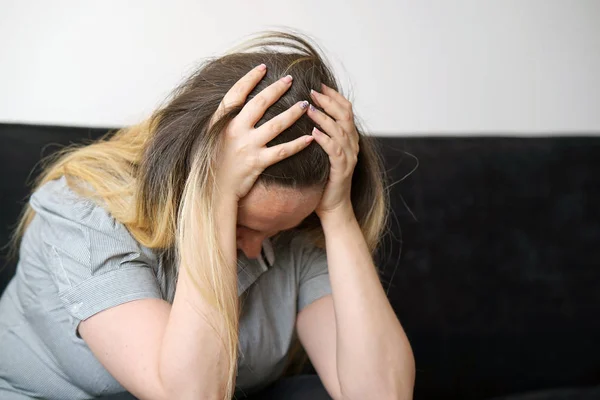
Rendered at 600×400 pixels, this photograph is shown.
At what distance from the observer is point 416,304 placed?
1642mm

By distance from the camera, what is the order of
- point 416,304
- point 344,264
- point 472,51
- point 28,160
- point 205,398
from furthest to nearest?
point 472,51
point 416,304
point 28,160
point 344,264
point 205,398

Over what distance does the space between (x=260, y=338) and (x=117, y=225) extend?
11.5 inches

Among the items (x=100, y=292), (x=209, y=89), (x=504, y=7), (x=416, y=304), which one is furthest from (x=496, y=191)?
(x=100, y=292)

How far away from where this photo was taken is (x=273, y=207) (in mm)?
995

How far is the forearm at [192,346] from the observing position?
3.19 ft

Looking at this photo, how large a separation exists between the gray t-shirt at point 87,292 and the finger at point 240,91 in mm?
241

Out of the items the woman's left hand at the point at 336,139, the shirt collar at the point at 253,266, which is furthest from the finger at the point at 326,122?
the shirt collar at the point at 253,266

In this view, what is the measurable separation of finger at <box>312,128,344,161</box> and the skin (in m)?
0.05

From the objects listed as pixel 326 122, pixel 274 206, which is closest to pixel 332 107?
pixel 326 122

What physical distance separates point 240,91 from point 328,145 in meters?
0.13

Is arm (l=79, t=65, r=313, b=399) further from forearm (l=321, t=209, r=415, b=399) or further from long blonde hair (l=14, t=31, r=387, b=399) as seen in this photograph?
forearm (l=321, t=209, r=415, b=399)

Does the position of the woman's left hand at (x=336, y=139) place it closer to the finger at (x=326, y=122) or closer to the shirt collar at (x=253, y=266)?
the finger at (x=326, y=122)

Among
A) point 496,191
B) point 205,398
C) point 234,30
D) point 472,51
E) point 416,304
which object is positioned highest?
point 234,30

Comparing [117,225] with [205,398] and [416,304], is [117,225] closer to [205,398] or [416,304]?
[205,398]
